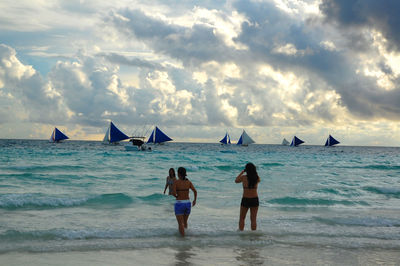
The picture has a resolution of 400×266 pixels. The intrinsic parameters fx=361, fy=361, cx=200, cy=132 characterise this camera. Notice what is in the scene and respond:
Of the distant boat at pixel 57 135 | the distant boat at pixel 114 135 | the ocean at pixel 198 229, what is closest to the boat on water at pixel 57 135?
the distant boat at pixel 57 135

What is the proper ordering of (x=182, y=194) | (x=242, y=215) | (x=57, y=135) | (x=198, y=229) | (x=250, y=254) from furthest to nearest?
(x=57, y=135)
(x=198, y=229)
(x=242, y=215)
(x=182, y=194)
(x=250, y=254)

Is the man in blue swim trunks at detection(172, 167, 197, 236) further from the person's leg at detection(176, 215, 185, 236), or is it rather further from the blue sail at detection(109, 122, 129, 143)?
the blue sail at detection(109, 122, 129, 143)

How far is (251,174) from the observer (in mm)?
8281

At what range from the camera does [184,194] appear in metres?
8.28

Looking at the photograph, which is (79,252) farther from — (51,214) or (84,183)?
(84,183)

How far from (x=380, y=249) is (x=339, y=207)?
6.36 metres

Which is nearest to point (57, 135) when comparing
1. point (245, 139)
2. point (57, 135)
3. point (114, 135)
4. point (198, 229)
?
point (57, 135)

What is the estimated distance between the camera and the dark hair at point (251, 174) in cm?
820

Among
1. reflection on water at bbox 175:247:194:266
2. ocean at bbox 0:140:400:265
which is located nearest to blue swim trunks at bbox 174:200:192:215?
ocean at bbox 0:140:400:265

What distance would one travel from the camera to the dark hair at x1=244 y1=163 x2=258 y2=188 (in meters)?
8.20

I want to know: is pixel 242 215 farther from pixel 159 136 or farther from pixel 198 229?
pixel 159 136

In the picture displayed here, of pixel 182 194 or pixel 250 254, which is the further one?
pixel 182 194

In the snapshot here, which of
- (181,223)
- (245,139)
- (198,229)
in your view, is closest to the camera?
(181,223)

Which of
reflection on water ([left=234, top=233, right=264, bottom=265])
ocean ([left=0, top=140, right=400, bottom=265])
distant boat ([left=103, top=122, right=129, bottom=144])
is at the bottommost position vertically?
ocean ([left=0, top=140, right=400, bottom=265])
